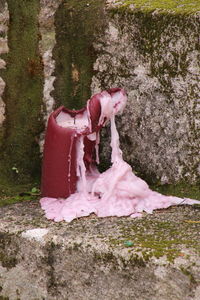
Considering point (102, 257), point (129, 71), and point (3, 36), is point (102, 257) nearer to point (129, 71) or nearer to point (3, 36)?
point (129, 71)

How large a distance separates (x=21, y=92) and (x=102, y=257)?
65.3 inches

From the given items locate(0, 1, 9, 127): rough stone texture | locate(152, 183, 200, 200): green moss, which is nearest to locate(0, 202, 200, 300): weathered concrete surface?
locate(152, 183, 200, 200): green moss

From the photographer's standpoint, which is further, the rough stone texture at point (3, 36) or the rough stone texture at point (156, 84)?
the rough stone texture at point (3, 36)

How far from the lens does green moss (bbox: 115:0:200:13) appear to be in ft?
11.1

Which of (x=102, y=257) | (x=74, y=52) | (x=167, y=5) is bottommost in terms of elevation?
(x=102, y=257)

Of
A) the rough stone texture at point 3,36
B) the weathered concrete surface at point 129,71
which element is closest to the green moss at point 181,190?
the weathered concrete surface at point 129,71

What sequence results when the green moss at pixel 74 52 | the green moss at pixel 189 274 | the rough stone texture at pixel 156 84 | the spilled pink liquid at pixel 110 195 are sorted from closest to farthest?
the green moss at pixel 189 274
the spilled pink liquid at pixel 110 195
the rough stone texture at pixel 156 84
the green moss at pixel 74 52

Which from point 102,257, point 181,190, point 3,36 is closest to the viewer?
point 102,257

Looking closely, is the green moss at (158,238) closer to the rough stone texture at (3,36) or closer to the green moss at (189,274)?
the green moss at (189,274)

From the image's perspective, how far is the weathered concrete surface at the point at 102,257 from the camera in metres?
2.46

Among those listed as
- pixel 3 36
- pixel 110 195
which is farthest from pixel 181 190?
pixel 3 36

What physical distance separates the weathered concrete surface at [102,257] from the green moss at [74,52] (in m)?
1.06

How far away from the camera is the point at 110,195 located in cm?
321

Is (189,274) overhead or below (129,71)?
below
